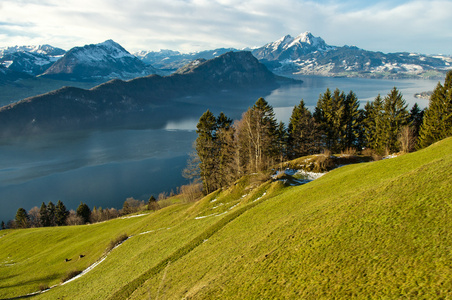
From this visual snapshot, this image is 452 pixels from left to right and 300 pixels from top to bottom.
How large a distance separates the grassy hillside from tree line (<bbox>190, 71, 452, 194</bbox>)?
15905 millimetres

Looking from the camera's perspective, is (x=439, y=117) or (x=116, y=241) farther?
(x=439, y=117)

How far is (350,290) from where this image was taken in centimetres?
945

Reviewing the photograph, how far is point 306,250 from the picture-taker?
1296 centimetres

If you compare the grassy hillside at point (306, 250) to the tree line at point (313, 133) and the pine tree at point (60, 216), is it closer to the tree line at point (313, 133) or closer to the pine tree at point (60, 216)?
the tree line at point (313, 133)

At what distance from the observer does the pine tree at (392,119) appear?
50.6 metres

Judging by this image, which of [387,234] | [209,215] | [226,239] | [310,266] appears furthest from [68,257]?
[387,234]

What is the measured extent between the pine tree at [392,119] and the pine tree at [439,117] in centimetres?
534

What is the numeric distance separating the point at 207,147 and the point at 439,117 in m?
41.6

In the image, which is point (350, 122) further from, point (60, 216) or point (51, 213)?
point (51, 213)

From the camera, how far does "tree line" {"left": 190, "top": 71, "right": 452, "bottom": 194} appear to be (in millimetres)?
43875

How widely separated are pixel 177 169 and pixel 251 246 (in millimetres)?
96004

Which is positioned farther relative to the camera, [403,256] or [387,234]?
[387,234]

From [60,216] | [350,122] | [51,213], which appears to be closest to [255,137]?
[350,122]

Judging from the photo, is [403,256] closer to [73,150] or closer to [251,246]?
[251,246]
